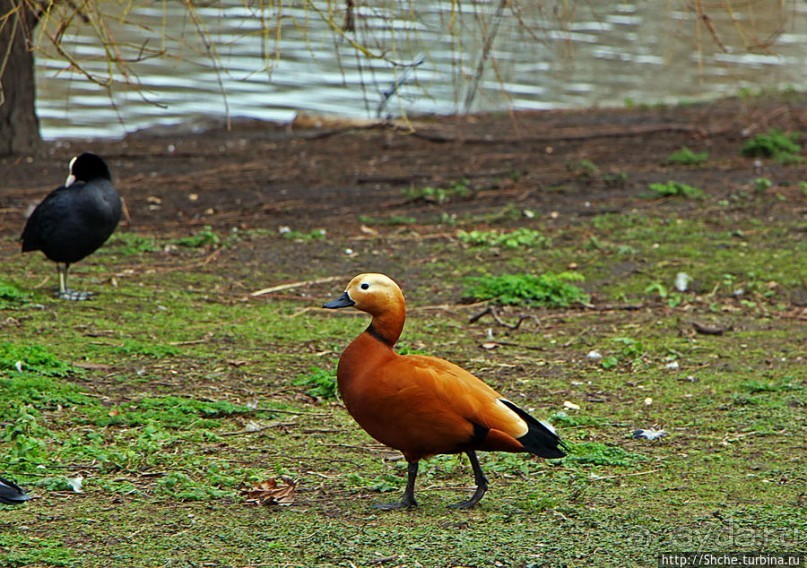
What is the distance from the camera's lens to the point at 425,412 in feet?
11.9

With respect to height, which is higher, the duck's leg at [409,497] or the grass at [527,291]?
the duck's leg at [409,497]

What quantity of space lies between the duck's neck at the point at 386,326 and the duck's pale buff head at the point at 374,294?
0.01m

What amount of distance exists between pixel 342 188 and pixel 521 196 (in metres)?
1.61

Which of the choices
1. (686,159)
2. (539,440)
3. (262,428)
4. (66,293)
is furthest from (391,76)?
(539,440)

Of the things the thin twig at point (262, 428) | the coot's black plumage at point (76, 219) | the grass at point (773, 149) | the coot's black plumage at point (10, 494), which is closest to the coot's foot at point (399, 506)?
the thin twig at point (262, 428)

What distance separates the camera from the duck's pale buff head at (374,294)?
150 inches

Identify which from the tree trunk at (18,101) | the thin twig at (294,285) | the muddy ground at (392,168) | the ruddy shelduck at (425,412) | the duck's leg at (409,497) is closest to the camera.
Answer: the ruddy shelduck at (425,412)

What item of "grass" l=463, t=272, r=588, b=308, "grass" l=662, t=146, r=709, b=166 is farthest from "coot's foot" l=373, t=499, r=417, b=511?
"grass" l=662, t=146, r=709, b=166

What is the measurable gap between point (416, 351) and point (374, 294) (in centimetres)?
205

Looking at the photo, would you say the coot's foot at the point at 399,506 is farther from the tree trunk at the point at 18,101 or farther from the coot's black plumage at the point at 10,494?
the tree trunk at the point at 18,101

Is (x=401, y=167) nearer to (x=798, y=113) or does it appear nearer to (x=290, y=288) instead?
(x=290, y=288)

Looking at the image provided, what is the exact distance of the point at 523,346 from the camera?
238 inches

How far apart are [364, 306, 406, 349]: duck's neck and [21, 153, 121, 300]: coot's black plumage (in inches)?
128

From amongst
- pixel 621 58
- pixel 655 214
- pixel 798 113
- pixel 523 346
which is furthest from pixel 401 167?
pixel 621 58
